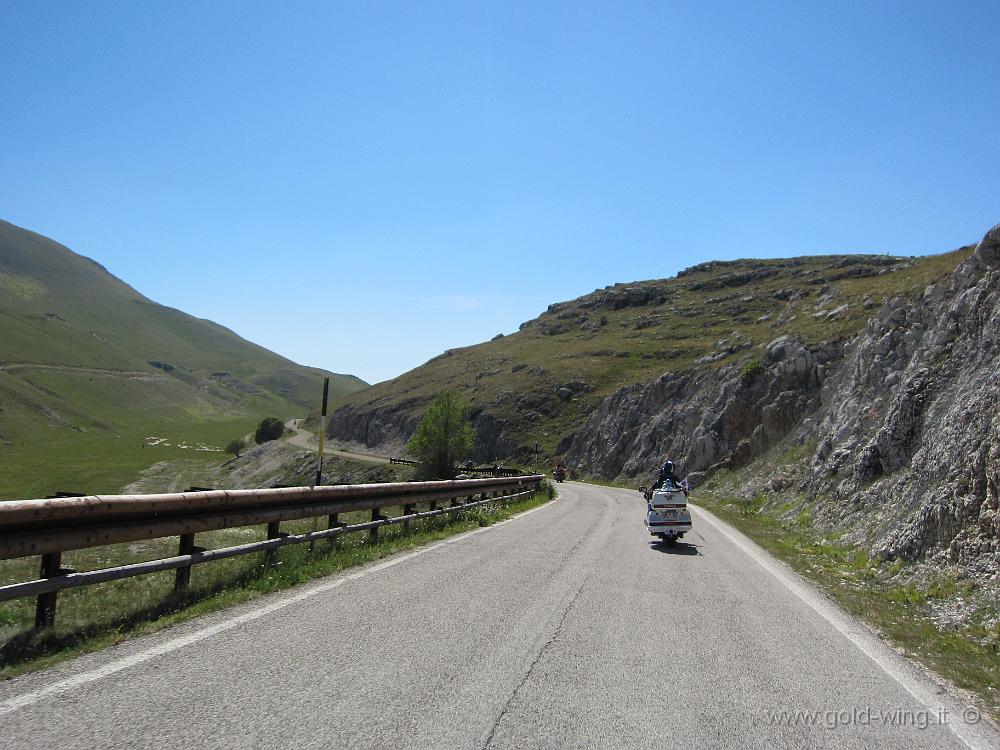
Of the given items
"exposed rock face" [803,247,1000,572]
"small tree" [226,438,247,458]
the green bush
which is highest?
the green bush

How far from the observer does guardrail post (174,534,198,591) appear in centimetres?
676

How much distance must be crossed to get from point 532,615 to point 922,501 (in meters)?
9.10

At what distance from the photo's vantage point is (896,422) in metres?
16.6

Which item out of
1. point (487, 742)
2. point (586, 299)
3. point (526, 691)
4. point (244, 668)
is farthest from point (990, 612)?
point (586, 299)

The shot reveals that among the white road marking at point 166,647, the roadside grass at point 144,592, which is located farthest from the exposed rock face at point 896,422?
the roadside grass at point 144,592

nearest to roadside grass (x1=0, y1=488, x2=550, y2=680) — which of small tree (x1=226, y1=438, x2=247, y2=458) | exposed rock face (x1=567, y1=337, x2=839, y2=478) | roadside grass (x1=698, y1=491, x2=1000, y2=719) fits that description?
roadside grass (x1=698, y1=491, x2=1000, y2=719)

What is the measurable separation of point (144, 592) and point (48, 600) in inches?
53.6

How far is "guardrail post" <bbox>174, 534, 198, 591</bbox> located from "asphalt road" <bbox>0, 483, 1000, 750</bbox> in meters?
0.89

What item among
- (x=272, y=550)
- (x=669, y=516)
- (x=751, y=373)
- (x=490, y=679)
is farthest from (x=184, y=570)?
(x=751, y=373)

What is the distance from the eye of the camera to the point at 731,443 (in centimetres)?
3981

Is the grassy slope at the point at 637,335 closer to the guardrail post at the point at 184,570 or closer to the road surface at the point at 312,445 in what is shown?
→ the road surface at the point at 312,445

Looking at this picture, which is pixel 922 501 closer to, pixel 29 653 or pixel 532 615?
pixel 532 615

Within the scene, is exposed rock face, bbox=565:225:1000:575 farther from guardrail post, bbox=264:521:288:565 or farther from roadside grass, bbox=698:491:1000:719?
guardrail post, bbox=264:521:288:565

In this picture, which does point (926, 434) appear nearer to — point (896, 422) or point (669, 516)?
point (896, 422)
